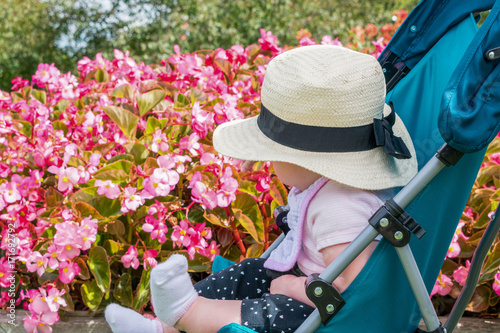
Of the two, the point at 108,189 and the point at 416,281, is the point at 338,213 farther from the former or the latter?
the point at 108,189

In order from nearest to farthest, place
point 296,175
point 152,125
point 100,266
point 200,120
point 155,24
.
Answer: point 296,175
point 100,266
point 200,120
point 152,125
point 155,24

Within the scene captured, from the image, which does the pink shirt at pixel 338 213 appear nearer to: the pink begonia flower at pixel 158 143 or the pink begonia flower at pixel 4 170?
the pink begonia flower at pixel 158 143

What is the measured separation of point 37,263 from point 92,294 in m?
0.25

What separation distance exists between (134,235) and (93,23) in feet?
19.3

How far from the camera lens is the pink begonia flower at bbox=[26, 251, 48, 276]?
2.09 m

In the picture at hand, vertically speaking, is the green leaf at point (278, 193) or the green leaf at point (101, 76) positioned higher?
the green leaf at point (278, 193)

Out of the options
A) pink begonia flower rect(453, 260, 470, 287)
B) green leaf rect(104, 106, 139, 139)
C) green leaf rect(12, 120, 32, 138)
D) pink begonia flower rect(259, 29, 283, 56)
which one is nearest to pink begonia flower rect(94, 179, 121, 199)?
green leaf rect(104, 106, 139, 139)

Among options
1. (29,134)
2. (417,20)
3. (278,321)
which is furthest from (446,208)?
(29,134)

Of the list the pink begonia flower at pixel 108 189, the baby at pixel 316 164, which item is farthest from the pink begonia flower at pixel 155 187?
the baby at pixel 316 164

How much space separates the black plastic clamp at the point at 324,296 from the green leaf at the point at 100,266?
1.02 m

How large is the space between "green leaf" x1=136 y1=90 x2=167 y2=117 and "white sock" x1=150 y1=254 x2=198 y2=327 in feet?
4.04

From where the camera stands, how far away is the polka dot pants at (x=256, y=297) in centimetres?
154

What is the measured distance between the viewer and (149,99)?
2.57 m

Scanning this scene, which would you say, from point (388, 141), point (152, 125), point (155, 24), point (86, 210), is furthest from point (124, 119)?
point (155, 24)
